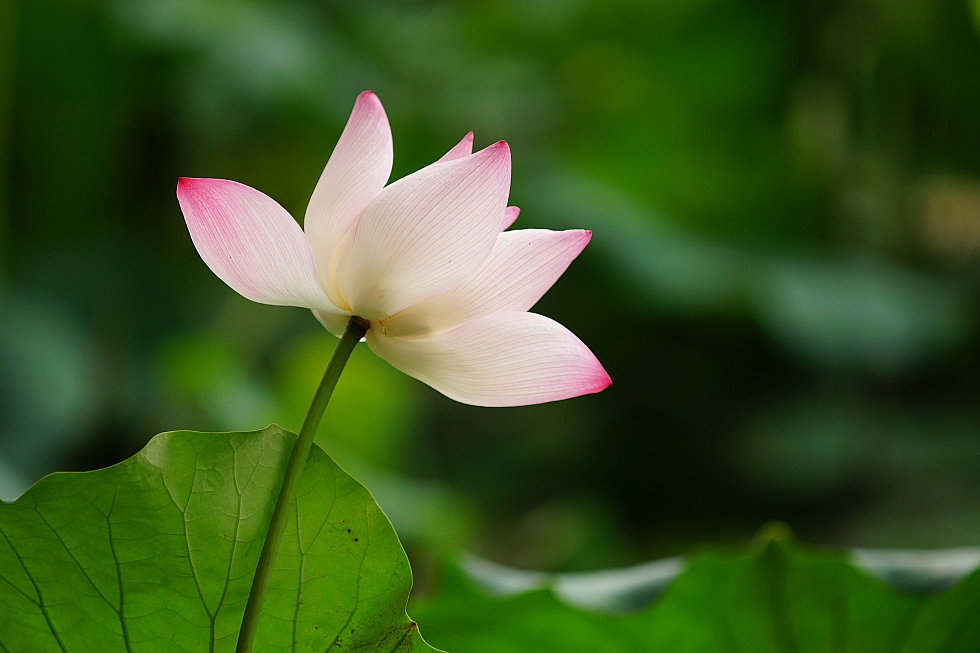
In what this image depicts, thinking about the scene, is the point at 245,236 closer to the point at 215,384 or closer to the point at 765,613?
the point at 765,613

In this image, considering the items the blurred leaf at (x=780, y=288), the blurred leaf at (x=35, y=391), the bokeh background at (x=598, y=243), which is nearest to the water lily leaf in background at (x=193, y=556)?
the bokeh background at (x=598, y=243)

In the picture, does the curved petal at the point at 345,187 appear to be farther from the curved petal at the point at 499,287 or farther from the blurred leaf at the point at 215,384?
the blurred leaf at the point at 215,384

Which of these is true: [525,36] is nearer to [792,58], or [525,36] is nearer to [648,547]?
[792,58]

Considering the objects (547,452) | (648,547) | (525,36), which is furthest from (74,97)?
(648,547)

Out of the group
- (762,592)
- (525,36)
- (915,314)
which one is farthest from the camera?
(525,36)

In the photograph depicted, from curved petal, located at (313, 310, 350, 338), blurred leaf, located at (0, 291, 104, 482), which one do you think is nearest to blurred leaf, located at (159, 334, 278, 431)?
blurred leaf, located at (0, 291, 104, 482)

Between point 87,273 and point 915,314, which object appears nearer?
point 87,273
